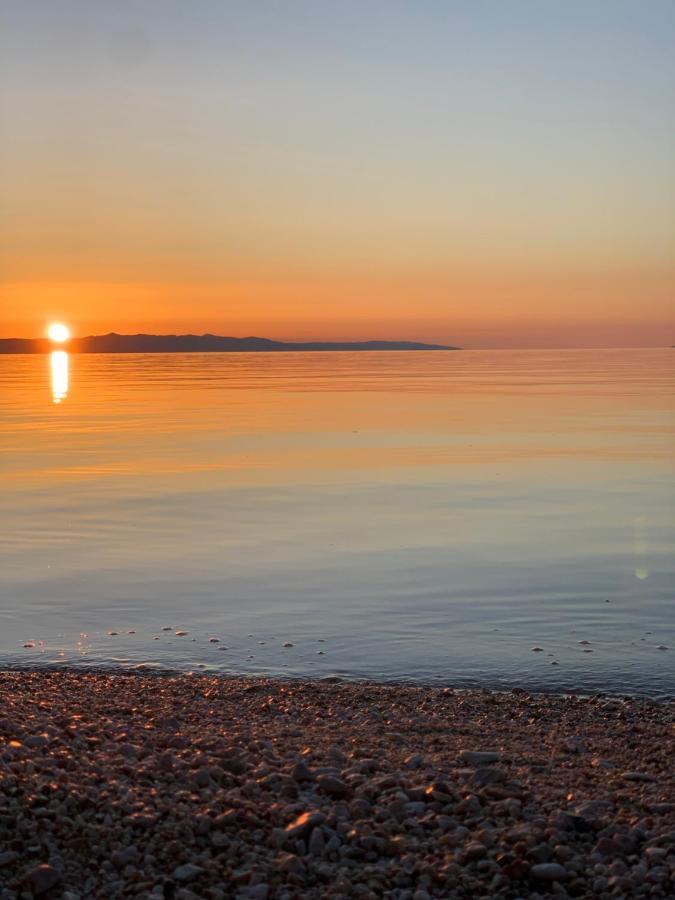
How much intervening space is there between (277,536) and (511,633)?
21.3 feet

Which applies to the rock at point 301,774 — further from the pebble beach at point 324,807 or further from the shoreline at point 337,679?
the shoreline at point 337,679

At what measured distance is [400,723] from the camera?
8852mm

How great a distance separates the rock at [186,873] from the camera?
5.76 m

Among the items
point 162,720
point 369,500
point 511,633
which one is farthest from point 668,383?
point 162,720

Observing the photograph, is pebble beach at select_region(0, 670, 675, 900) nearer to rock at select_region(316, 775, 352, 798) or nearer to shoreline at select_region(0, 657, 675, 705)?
rock at select_region(316, 775, 352, 798)

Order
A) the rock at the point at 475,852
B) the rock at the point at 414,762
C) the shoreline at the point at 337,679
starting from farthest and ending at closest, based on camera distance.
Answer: the shoreline at the point at 337,679 → the rock at the point at 414,762 → the rock at the point at 475,852

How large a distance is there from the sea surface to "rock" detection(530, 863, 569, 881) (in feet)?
15.1

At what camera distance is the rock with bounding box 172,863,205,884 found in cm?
576

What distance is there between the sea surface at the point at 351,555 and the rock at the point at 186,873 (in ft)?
16.5

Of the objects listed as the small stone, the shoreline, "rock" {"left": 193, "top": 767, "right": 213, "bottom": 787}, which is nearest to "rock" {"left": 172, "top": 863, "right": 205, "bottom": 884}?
the small stone

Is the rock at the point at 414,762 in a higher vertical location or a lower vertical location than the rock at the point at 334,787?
lower

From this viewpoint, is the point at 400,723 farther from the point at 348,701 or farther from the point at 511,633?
the point at 511,633

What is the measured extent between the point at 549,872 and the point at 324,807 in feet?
4.68

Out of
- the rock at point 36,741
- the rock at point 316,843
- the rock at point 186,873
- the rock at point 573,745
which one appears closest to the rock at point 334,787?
the rock at point 316,843
